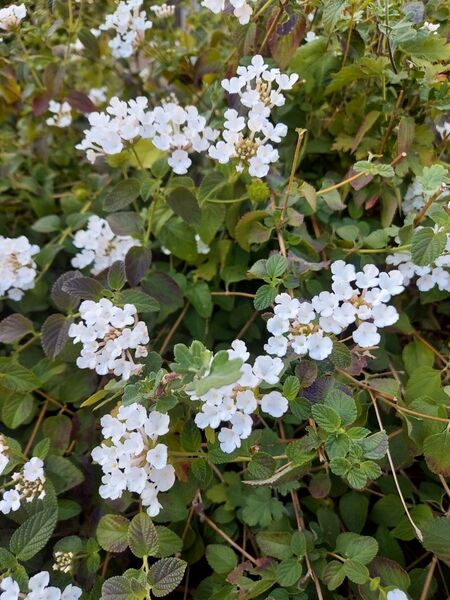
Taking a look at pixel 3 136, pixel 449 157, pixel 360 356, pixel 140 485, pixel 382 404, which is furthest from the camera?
pixel 3 136

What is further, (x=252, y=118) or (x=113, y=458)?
(x=252, y=118)

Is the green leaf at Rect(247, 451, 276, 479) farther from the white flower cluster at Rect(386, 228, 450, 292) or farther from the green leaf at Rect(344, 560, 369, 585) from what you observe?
the white flower cluster at Rect(386, 228, 450, 292)

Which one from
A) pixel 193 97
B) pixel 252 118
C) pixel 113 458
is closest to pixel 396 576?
pixel 113 458

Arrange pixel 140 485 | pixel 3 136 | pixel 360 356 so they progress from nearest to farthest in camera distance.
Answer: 1. pixel 140 485
2. pixel 360 356
3. pixel 3 136

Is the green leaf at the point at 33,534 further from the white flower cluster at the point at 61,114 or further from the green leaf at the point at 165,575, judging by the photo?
the white flower cluster at the point at 61,114

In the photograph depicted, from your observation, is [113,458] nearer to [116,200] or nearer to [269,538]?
[269,538]

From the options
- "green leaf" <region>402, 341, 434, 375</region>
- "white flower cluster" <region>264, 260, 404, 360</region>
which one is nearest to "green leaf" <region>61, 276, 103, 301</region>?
"white flower cluster" <region>264, 260, 404, 360</region>

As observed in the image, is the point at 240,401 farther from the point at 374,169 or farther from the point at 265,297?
the point at 374,169

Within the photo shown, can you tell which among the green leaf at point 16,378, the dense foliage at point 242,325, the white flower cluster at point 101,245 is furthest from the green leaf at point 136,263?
the green leaf at point 16,378
